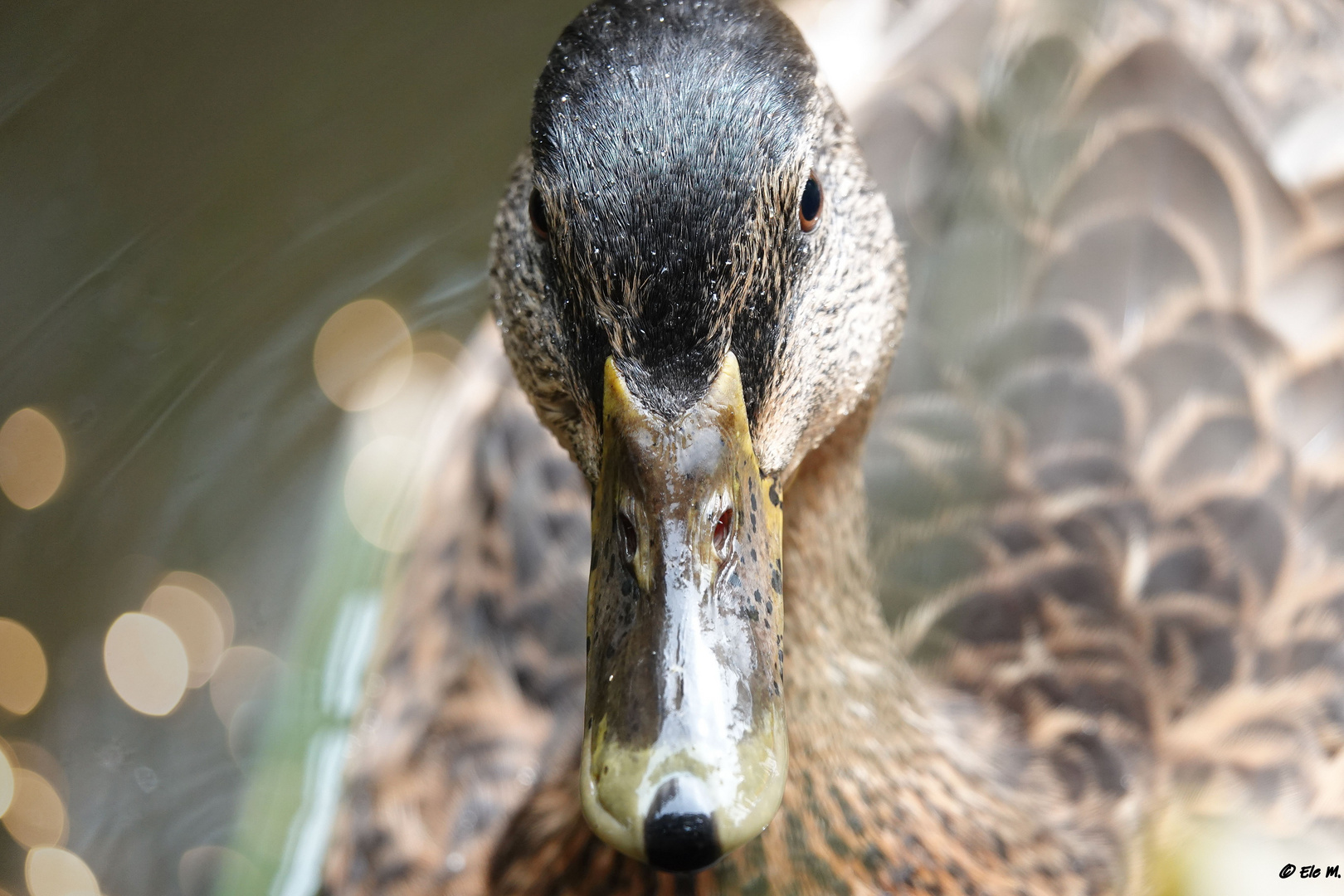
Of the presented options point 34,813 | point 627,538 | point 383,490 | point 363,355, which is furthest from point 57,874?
point 627,538

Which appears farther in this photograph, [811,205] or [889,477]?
[889,477]

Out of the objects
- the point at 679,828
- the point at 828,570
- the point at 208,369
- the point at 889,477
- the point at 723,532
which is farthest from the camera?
the point at 208,369

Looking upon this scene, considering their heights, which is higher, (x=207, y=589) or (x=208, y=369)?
(x=208, y=369)

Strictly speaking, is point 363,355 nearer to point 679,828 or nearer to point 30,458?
point 30,458

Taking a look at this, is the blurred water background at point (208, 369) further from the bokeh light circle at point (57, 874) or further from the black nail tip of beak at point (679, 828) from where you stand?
the black nail tip of beak at point (679, 828)

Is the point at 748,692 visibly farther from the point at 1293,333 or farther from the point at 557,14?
the point at 557,14

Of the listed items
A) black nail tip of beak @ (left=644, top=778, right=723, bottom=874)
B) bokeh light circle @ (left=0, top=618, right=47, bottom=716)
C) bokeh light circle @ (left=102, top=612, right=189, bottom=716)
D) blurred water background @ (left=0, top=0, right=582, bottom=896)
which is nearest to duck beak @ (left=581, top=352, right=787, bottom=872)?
black nail tip of beak @ (left=644, top=778, right=723, bottom=874)

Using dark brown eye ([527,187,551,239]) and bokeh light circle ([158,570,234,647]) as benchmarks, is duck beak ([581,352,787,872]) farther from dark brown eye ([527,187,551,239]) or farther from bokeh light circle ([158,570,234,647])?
bokeh light circle ([158,570,234,647])
